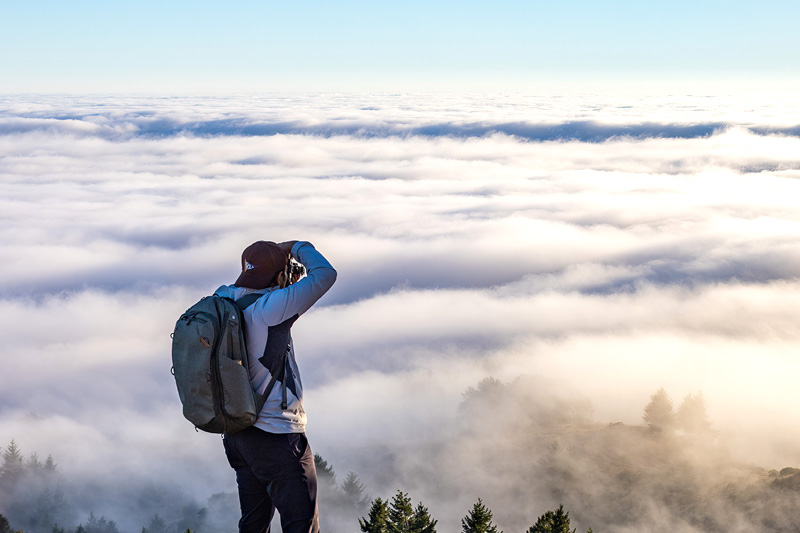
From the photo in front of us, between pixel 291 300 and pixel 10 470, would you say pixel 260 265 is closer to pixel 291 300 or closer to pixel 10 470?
pixel 291 300

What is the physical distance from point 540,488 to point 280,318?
5289 centimetres

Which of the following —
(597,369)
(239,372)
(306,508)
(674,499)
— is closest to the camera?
(239,372)

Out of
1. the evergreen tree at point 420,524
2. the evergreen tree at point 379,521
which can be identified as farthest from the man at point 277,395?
the evergreen tree at point 420,524

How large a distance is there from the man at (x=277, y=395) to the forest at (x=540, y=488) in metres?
34.0

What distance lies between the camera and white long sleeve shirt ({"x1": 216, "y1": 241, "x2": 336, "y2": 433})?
5125 mm

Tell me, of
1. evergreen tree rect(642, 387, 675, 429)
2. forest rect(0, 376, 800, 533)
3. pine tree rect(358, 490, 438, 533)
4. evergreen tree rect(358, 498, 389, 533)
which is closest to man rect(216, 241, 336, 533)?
pine tree rect(358, 490, 438, 533)

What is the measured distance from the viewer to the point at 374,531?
22.2 m

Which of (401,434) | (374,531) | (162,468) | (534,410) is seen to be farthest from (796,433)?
(374,531)

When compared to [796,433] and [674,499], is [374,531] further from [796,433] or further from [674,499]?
[796,433]

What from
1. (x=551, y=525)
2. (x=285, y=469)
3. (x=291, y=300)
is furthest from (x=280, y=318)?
(x=551, y=525)

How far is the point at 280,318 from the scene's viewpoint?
16.9ft

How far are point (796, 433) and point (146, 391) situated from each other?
405 feet

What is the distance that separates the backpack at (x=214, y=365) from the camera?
5.02m

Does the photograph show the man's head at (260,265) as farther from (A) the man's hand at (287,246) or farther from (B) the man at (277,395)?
(A) the man's hand at (287,246)
